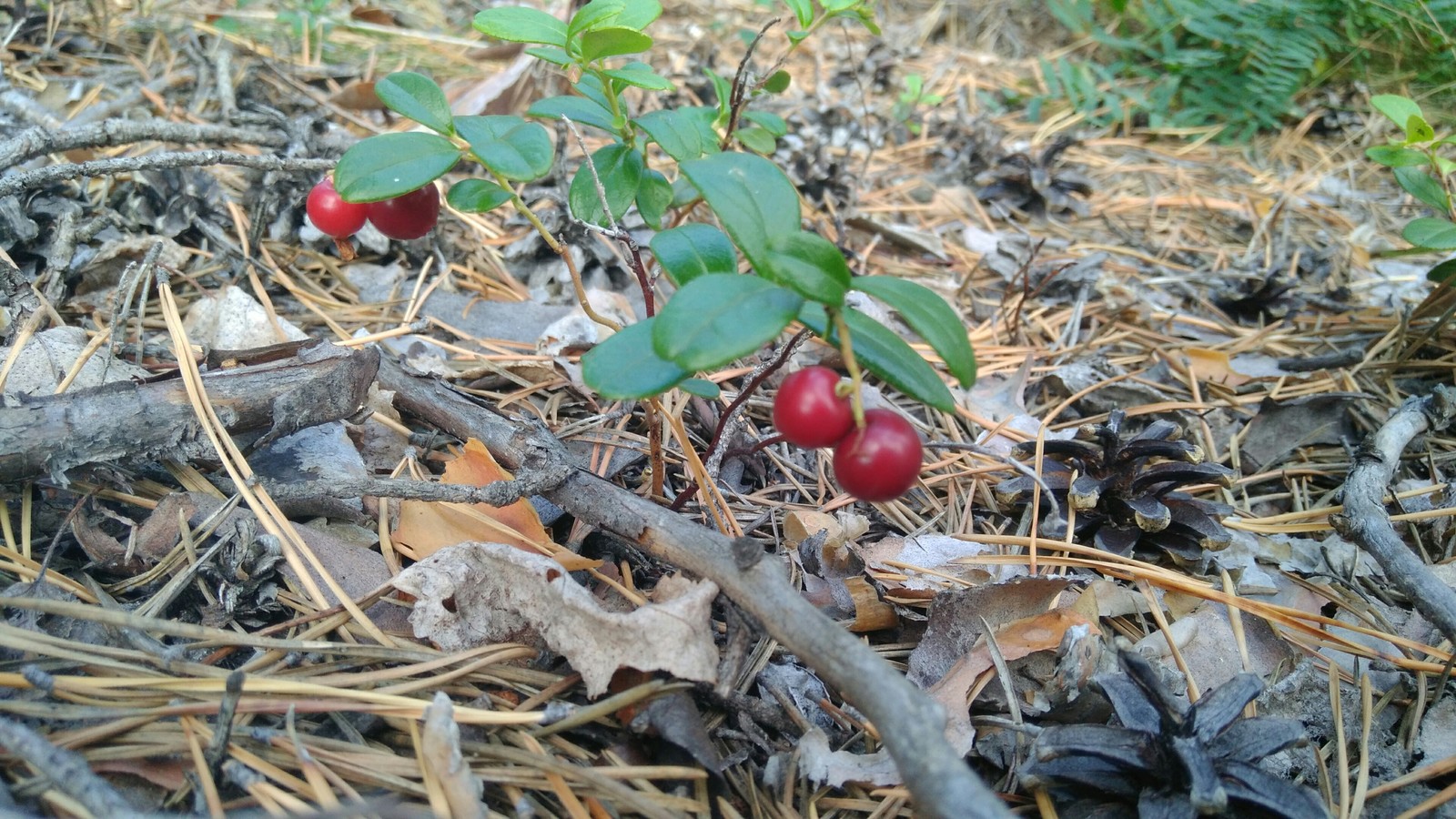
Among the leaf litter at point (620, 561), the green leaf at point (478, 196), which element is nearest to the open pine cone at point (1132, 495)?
the leaf litter at point (620, 561)

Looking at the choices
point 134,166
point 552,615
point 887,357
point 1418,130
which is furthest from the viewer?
point 1418,130

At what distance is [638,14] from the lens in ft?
6.55

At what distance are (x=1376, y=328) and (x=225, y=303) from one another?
3.92m

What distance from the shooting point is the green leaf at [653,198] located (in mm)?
2066

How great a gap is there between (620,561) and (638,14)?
4.24 ft

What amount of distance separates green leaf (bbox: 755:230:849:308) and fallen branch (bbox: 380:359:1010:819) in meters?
0.51

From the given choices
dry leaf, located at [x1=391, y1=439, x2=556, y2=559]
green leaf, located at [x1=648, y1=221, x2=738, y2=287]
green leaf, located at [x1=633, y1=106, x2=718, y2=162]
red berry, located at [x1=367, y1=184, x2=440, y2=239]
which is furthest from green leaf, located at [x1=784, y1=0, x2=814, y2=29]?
dry leaf, located at [x1=391, y1=439, x2=556, y2=559]

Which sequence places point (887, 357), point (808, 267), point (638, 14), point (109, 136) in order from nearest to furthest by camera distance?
point (808, 267)
point (887, 357)
point (638, 14)
point (109, 136)

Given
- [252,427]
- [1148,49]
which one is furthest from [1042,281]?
[1148,49]

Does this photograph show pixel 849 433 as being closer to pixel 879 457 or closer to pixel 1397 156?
pixel 879 457

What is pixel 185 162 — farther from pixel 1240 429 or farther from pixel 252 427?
pixel 1240 429

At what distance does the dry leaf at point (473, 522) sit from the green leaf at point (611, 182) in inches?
24.8

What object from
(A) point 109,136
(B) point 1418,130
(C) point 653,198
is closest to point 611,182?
(C) point 653,198

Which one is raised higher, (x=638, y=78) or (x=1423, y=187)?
(x=638, y=78)
